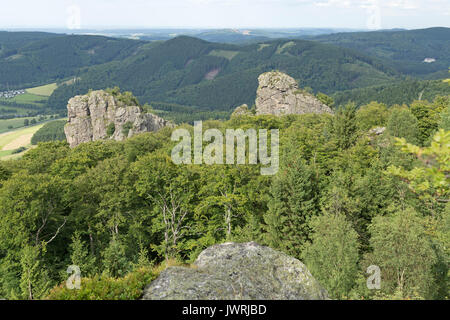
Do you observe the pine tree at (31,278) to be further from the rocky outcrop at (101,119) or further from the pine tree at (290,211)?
the rocky outcrop at (101,119)

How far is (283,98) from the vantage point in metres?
124

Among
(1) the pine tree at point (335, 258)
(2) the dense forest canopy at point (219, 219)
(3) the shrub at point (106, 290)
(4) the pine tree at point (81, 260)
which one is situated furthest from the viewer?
(4) the pine tree at point (81, 260)

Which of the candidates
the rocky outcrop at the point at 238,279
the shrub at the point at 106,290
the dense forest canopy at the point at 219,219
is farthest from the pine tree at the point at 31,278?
the rocky outcrop at the point at 238,279

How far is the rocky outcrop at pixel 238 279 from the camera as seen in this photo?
12453 mm

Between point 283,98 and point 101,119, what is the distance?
7043 cm

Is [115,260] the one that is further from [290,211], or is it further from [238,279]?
[238,279]

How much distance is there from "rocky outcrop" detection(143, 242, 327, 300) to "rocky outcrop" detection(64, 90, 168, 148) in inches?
3833

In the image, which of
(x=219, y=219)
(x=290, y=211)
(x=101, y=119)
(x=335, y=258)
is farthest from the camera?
(x=101, y=119)

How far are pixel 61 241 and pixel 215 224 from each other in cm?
1796

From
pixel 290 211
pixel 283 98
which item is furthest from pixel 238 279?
pixel 283 98

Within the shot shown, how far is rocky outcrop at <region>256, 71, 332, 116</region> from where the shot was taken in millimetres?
119750

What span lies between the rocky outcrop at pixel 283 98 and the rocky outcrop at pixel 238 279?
10566 centimetres
